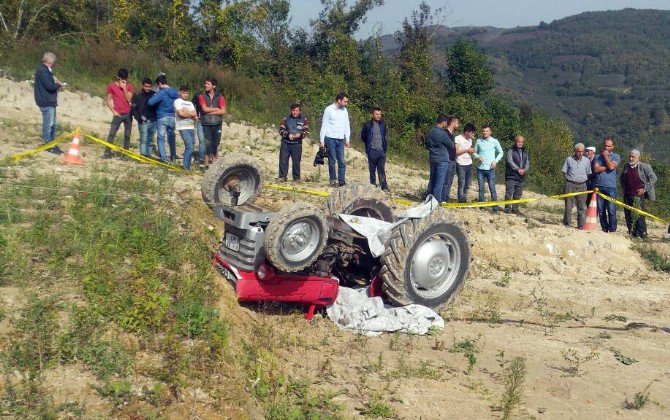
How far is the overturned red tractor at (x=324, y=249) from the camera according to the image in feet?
22.1

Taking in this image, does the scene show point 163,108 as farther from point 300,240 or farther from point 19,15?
point 19,15

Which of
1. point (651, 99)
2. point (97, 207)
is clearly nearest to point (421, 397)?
point (97, 207)

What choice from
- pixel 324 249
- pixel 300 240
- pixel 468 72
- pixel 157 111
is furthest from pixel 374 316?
pixel 468 72

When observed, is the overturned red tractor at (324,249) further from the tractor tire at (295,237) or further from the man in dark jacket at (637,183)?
the man in dark jacket at (637,183)

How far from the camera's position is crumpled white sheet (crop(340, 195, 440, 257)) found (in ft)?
24.0

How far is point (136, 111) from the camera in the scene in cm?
1322

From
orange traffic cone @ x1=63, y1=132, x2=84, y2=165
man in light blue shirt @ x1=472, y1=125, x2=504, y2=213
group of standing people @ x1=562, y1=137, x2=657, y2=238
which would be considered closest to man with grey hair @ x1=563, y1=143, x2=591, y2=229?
group of standing people @ x1=562, y1=137, x2=657, y2=238

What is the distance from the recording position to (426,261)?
7730mm

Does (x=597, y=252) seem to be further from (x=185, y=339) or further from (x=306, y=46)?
(x=306, y=46)

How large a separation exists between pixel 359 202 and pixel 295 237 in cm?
177

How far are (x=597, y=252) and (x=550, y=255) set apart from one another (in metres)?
0.84

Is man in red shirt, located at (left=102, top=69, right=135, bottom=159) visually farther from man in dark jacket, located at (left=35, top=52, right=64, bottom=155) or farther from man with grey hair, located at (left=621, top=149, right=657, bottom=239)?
man with grey hair, located at (left=621, top=149, right=657, bottom=239)

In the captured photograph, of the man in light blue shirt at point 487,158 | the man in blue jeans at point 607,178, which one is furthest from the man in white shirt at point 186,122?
the man in blue jeans at point 607,178

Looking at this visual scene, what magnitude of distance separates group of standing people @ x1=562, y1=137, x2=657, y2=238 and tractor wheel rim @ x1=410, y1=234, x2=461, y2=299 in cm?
540
